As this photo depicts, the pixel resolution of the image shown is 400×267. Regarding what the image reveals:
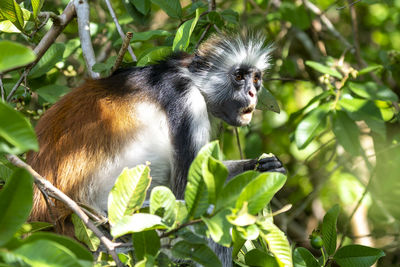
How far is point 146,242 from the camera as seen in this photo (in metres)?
2.47

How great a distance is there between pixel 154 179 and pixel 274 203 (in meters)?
2.87

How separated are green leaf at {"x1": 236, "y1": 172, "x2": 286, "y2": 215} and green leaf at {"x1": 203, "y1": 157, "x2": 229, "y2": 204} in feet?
0.34

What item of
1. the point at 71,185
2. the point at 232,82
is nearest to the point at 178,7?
the point at 232,82

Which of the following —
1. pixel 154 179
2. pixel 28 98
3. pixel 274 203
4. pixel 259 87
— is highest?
pixel 28 98

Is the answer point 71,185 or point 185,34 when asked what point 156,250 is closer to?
point 71,185

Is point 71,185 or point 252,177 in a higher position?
point 252,177

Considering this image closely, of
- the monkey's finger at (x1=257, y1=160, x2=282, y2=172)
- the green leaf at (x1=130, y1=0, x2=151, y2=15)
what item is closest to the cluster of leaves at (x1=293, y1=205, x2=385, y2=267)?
the monkey's finger at (x1=257, y1=160, x2=282, y2=172)

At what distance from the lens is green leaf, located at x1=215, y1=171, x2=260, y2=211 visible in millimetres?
2229

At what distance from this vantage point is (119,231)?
7.13 ft

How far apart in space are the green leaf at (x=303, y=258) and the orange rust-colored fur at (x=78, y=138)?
152 cm

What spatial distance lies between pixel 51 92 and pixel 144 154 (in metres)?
1.21

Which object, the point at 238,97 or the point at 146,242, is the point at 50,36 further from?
the point at 146,242

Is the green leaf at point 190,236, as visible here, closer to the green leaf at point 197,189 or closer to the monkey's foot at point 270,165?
the green leaf at point 197,189

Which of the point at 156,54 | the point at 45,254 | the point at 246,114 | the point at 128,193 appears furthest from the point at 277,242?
the point at 156,54
